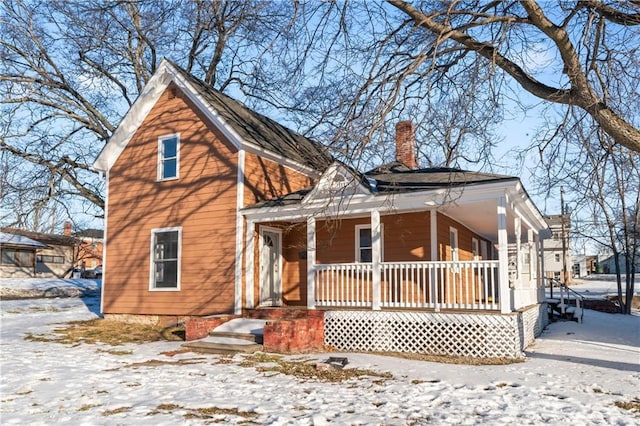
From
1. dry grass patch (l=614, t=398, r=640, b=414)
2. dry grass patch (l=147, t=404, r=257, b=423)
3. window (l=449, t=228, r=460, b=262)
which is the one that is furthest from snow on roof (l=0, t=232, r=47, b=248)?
dry grass patch (l=614, t=398, r=640, b=414)

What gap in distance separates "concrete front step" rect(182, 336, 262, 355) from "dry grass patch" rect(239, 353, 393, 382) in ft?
2.10

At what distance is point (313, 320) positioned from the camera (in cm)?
1074

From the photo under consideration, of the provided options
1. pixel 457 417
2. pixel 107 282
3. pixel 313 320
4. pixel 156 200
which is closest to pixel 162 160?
pixel 156 200

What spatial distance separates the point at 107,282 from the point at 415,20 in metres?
11.6

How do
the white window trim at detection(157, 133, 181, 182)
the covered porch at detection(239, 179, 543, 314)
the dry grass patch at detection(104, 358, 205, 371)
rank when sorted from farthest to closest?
the white window trim at detection(157, 133, 181, 182) → the covered porch at detection(239, 179, 543, 314) → the dry grass patch at detection(104, 358, 205, 371)

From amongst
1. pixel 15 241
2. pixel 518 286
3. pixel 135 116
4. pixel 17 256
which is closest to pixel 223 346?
pixel 518 286

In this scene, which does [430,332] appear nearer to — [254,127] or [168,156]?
[254,127]

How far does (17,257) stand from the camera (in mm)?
33250

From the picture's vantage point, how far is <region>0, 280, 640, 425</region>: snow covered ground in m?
5.57

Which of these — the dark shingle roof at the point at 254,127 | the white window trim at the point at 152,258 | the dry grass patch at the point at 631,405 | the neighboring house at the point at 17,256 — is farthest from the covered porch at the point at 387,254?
the neighboring house at the point at 17,256

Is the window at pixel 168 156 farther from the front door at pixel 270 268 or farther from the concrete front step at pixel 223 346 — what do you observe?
the concrete front step at pixel 223 346

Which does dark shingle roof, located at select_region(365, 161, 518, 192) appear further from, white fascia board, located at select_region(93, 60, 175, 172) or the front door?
white fascia board, located at select_region(93, 60, 175, 172)

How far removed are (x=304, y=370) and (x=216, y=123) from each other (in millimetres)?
7485

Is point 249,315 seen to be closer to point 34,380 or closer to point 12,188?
point 34,380
